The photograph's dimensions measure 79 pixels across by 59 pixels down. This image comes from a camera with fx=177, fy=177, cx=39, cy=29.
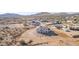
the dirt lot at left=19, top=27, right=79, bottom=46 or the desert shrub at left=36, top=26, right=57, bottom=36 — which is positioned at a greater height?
the desert shrub at left=36, top=26, right=57, bottom=36

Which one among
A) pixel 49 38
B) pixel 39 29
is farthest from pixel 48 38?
pixel 39 29

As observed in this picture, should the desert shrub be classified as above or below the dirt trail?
above

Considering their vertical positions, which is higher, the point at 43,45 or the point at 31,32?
the point at 31,32

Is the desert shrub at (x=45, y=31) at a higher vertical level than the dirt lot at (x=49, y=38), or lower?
higher

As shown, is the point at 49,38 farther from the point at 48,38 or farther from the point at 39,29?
the point at 39,29
